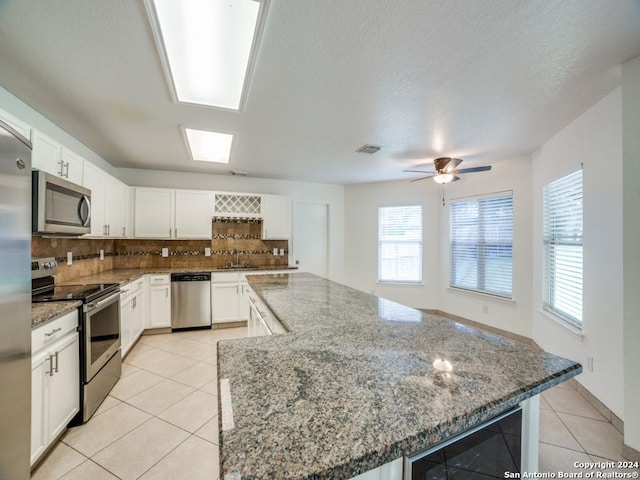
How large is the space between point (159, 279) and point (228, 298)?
3.21 feet

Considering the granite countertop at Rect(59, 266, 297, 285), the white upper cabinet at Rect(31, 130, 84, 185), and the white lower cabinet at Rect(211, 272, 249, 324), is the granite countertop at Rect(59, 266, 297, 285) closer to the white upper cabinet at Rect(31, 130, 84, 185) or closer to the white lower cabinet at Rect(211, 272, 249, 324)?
the white lower cabinet at Rect(211, 272, 249, 324)

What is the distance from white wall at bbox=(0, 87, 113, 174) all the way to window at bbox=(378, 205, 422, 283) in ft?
14.7

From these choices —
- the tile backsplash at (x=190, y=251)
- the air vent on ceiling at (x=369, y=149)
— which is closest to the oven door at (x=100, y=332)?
the tile backsplash at (x=190, y=251)

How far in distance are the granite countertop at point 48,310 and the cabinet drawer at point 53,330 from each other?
0.03 metres

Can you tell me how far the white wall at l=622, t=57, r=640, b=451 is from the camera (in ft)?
5.64

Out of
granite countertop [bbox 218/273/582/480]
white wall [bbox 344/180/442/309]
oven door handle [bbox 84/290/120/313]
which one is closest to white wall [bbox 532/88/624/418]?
granite countertop [bbox 218/273/582/480]

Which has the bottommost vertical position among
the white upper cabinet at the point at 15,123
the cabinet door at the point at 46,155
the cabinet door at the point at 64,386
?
the cabinet door at the point at 64,386

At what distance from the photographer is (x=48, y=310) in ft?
5.70

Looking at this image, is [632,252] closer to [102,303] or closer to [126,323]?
[102,303]

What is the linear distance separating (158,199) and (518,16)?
438 centimetres

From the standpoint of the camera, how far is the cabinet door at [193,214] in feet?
13.9

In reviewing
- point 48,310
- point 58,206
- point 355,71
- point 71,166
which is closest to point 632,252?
point 355,71

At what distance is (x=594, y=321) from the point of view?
234 centimetres

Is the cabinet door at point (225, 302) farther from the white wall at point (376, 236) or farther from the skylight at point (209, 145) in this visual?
the white wall at point (376, 236)
